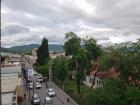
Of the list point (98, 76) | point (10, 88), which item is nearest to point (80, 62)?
point (98, 76)

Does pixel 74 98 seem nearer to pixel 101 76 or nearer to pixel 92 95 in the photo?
pixel 101 76

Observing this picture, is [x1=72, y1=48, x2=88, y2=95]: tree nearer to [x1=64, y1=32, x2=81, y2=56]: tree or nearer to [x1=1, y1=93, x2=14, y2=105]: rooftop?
[x1=64, y1=32, x2=81, y2=56]: tree

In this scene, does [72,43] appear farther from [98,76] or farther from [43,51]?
[43,51]

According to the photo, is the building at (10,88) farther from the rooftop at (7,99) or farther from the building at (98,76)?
the building at (98,76)

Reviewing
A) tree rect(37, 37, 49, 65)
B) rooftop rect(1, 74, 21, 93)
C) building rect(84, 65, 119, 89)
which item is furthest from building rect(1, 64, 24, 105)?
→ tree rect(37, 37, 49, 65)

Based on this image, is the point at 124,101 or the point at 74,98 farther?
the point at 74,98

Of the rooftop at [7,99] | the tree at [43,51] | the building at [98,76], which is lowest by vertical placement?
the building at [98,76]

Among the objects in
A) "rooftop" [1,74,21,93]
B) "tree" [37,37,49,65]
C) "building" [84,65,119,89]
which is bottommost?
"building" [84,65,119,89]

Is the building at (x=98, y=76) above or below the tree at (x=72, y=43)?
below

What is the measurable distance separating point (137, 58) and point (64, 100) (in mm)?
16119

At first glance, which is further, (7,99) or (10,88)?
(10,88)

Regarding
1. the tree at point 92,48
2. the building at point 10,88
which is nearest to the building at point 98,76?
the tree at point 92,48

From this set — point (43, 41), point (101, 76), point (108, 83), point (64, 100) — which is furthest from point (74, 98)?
point (43, 41)

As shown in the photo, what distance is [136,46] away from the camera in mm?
41469
